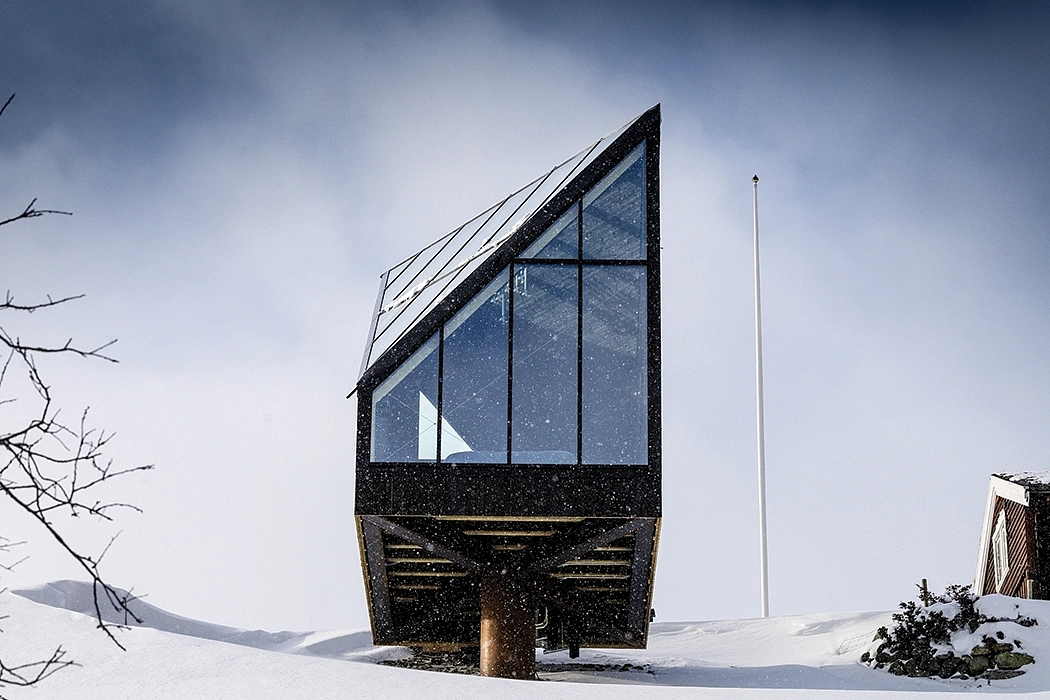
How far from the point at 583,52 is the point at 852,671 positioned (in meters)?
20.3

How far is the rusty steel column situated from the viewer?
13.7m

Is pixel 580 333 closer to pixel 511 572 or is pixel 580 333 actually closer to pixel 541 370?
pixel 541 370

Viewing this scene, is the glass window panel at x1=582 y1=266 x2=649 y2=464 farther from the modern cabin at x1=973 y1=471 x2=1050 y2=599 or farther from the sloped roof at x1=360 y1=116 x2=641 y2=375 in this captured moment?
the modern cabin at x1=973 y1=471 x2=1050 y2=599

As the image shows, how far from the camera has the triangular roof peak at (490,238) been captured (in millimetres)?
12727

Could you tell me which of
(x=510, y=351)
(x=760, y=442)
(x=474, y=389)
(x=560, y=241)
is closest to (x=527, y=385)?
(x=510, y=351)

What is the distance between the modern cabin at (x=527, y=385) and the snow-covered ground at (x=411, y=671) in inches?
75.7

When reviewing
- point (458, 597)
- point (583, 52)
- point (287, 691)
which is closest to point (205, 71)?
point (583, 52)

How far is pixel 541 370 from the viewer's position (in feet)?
41.2

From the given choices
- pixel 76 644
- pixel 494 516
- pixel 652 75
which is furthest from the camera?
pixel 652 75

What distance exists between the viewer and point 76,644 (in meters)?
10.0

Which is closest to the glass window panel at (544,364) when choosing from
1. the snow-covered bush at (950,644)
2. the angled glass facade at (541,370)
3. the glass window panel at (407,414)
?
the angled glass facade at (541,370)

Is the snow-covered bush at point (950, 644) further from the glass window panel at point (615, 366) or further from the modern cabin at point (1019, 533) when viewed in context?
the glass window panel at point (615, 366)

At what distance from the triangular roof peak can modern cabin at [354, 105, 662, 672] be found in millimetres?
23

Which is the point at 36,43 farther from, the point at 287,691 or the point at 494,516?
the point at 287,691
